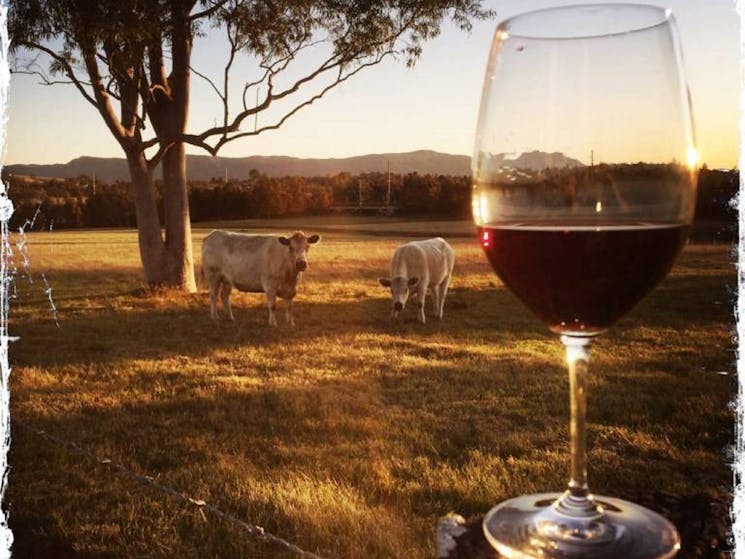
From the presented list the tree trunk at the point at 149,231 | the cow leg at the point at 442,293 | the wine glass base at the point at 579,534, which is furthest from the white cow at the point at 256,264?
the wine glass base at the point at 579,534

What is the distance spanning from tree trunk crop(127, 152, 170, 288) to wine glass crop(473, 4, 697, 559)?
15.7m

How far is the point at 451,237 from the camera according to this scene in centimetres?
3778

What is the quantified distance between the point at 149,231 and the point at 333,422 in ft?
36.9

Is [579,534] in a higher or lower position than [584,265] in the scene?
lower

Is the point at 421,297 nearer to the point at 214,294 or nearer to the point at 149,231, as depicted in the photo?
the point at 214,294

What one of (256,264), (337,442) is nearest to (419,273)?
(256,264)

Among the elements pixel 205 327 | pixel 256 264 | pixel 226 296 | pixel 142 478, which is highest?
pixel 256 264

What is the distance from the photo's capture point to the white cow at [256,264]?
11984 mm

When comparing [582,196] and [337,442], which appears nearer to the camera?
[582,196]

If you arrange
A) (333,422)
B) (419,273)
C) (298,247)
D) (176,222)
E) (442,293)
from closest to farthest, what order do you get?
(333,422) → (298,247) → (419,273) → (442,293) → (176,222)

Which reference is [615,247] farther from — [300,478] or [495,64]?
[300,478]

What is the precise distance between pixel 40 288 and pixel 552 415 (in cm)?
1638

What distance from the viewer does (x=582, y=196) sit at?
110cm

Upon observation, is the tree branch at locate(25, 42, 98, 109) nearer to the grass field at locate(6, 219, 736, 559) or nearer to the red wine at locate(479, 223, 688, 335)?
the grass field at locate(6, 219, 736, 559)
